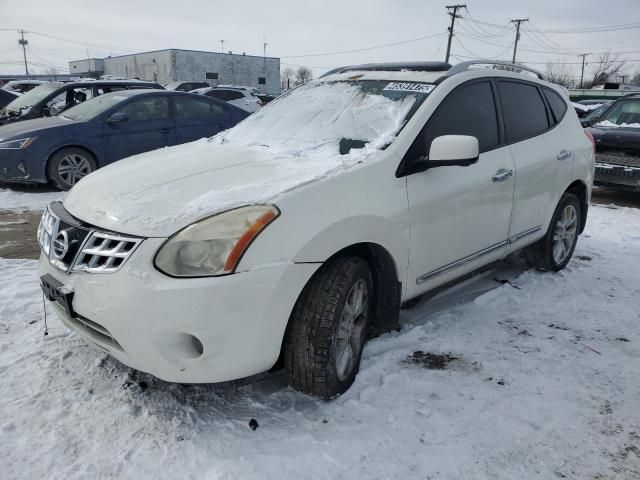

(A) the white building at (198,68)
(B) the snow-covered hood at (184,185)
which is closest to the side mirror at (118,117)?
(B) the snow-covered hood at (184,185)

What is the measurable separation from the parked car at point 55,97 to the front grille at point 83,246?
751 cm

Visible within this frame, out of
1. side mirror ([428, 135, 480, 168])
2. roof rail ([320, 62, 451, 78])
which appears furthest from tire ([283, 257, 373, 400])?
roof rail ([320, 62, 451, 78])

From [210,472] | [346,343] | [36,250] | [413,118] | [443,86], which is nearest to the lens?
[210,472]

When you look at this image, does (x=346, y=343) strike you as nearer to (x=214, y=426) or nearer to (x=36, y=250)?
(x=214, y=426)

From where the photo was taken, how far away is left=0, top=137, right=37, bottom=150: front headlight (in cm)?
706

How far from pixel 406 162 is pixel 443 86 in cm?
73

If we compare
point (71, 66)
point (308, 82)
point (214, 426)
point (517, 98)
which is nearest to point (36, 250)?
point (308, 82)

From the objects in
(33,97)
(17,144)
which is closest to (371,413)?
(17,144)

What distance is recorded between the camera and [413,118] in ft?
10.2

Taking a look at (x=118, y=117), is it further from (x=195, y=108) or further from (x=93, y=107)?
(x=195, y=108)

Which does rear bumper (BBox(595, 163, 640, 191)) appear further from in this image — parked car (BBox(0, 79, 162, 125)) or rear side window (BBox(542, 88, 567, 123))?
parked car (BBox(0, 79, 162, 125))

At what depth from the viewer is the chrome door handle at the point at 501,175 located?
140 inches

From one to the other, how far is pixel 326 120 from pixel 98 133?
5263 millimetres

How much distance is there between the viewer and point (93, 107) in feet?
26.2
